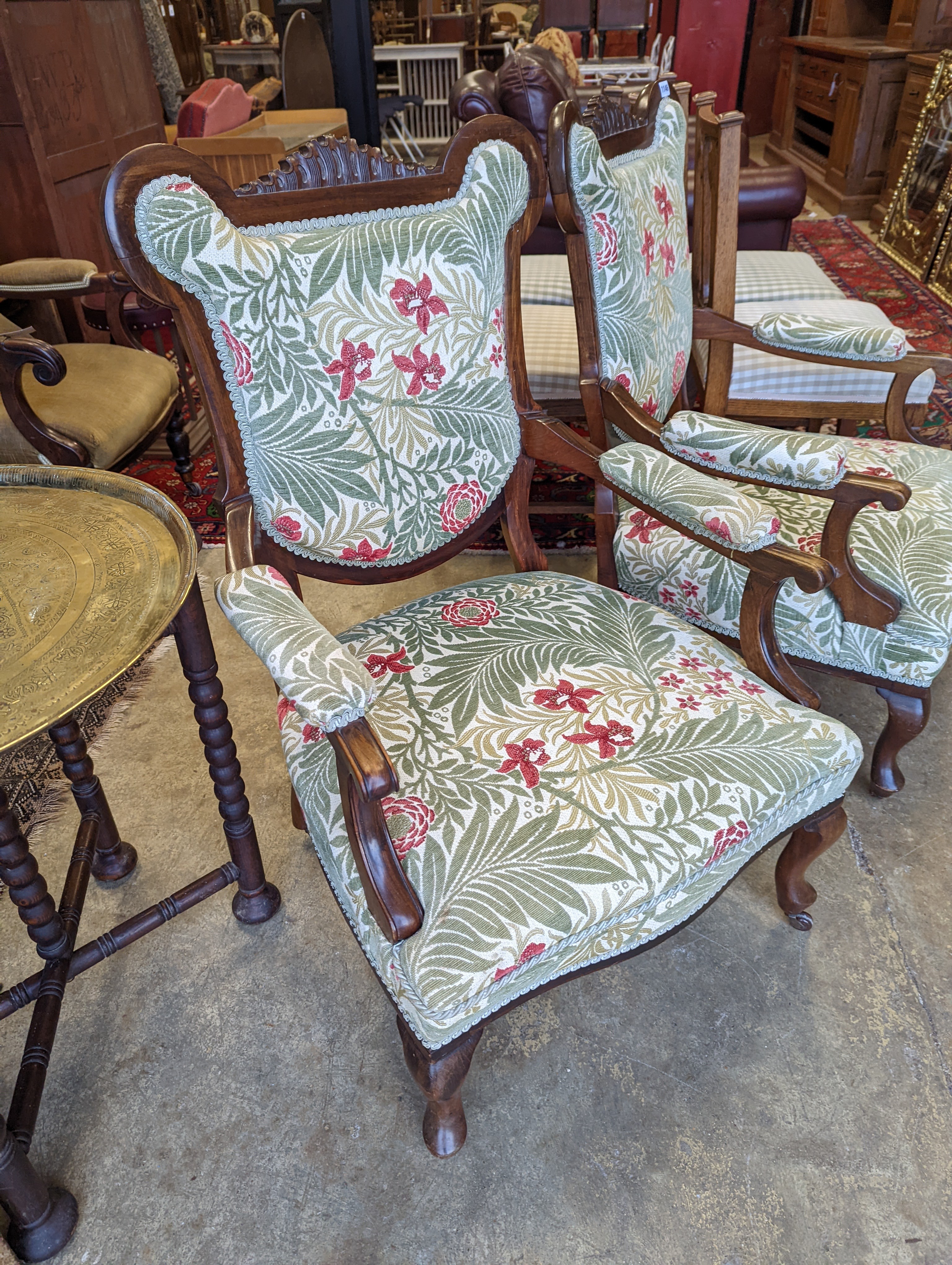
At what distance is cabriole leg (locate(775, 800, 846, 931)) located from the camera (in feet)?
3.90

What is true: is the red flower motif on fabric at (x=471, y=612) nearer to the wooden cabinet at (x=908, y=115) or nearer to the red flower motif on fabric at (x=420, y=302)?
the red flower motif on fabric at (x=420, y=302)

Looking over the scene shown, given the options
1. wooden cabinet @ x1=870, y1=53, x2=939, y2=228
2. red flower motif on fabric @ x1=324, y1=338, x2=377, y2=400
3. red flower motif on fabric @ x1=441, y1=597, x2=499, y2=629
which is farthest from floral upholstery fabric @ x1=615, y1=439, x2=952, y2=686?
wooden cabinet @ x1=870, y1=53, x2=939, y2=228

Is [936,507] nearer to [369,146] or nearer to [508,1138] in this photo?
[369,146]

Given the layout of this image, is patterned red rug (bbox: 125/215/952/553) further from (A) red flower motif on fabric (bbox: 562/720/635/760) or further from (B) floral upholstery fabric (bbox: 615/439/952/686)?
(A) red flower motif on fabric (bbox: 562/720/635/760)

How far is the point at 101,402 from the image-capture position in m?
2.10

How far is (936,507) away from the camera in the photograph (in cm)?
149

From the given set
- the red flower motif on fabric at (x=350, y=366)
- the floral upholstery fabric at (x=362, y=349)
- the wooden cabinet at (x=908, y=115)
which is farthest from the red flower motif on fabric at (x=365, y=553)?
the wooden cabinet at (x=908, y=115)

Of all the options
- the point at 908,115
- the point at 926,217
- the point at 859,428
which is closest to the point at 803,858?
the point at 859,428

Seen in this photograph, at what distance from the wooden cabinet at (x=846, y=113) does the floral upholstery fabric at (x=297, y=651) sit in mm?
5998

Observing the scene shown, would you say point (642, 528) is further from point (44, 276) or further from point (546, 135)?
point (44, 276)

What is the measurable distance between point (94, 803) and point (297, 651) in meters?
0.74

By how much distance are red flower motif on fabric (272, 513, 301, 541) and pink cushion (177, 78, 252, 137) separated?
4.25m

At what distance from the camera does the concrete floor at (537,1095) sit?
3.37ft

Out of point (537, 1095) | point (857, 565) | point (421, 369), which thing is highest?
point (421, 369)
